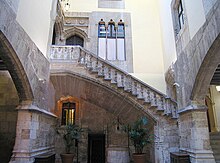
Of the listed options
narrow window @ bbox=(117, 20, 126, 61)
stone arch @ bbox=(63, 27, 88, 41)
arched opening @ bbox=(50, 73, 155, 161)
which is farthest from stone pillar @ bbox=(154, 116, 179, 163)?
stone arch @ bbox=(63, 27, 88, 41)

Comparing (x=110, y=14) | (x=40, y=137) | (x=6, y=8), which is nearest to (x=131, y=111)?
(x=40, y=137)

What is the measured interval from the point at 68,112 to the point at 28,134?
3796mm

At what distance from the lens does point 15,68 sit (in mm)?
5012

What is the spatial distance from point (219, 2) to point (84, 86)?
5.34 meters

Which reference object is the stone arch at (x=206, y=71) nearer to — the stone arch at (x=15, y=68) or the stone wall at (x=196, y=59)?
the stone wall at (x=196, y=59)

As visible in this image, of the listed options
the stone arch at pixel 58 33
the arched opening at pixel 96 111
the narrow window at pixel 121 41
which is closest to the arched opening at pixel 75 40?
the stone arch at pixel 58 33

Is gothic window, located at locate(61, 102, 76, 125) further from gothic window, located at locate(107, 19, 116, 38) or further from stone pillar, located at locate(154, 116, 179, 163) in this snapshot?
gothic window, located at locate(107, 19, 116, 38)

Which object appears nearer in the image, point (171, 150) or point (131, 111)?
point (171, 150)

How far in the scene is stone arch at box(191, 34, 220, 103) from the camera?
4.43 meters

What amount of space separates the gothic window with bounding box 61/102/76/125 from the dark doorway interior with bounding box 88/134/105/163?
1145mm

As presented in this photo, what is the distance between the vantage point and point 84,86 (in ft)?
26.1

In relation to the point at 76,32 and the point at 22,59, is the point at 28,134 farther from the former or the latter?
the point at 76,32

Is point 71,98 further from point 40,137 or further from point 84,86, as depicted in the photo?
point 40,137

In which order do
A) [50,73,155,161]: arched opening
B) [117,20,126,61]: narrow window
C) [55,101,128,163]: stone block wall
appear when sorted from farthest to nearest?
[117,20,126,61]: narrow window, [55,101,128,163]: stone block wall, [50,73,155,161]: arched opening
